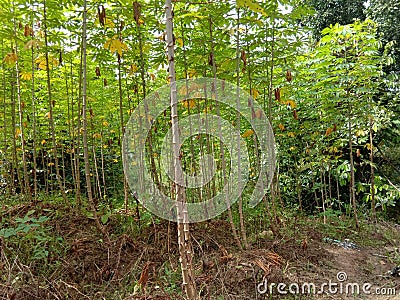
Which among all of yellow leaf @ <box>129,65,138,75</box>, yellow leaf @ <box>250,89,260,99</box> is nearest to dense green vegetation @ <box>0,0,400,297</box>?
yellow leaf @ <box>129,65,138,75</box>

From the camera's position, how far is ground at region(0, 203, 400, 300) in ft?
8.88

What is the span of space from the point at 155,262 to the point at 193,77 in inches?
79.7

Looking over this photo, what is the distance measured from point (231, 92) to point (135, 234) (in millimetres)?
1948

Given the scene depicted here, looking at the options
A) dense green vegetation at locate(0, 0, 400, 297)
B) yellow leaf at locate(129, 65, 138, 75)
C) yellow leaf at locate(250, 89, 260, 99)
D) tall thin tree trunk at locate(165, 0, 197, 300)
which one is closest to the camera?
tall thin tree trunk at locate(165, 0, 197, 300)

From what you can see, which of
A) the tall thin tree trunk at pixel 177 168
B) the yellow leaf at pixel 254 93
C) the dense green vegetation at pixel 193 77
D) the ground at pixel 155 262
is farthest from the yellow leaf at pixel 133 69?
the tall thin tree trunk at pixel 177 168

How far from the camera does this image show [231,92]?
4.04 metres

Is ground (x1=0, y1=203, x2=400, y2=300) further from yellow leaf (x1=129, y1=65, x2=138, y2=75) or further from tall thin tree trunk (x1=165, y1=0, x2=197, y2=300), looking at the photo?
yellow leaf (x1=129, y1=65, x2=138, y2=75)

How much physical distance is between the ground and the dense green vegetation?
0.10 metres

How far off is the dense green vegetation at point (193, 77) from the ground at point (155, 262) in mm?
97

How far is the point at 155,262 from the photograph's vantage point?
10.7 feet

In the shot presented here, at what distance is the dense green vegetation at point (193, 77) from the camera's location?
10.9 ft

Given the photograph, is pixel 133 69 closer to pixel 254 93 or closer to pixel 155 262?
pixel 254 93

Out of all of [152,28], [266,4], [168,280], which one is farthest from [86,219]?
[266,4]

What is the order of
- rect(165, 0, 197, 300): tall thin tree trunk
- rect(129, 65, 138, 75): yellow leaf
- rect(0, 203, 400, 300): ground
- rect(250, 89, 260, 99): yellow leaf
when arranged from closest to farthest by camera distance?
1. rect(165, 0, 197, 300): tall thin tree trunk
2. rect(0, 203, 400, 300): ground
3. rect(250, 89, 260, 99): yellow leaf
4. rect(129, 65, 138, 75): yellow leaf
